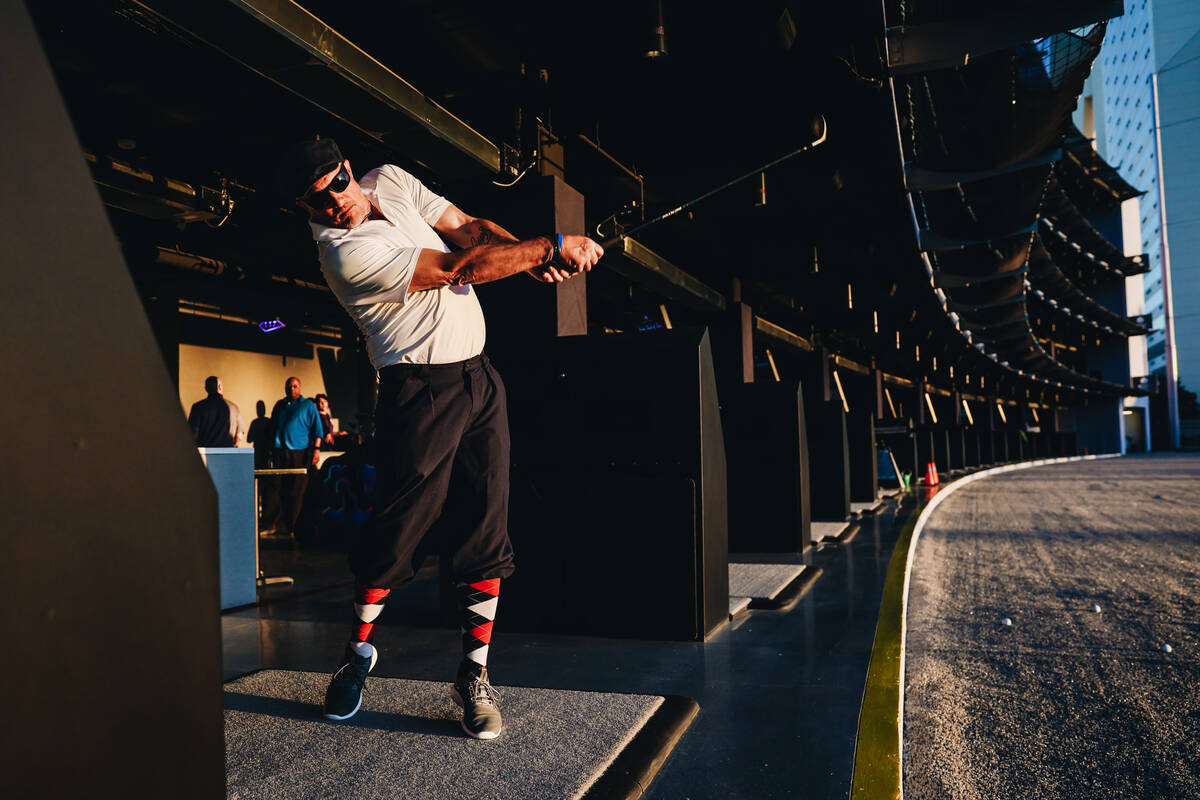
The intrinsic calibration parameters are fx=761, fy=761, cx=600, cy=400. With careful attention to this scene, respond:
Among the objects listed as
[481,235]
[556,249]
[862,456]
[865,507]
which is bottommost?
[865,507]

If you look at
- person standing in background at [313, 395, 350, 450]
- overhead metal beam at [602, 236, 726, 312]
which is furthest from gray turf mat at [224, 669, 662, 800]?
person standing in background at [313, 395, 350, 450]

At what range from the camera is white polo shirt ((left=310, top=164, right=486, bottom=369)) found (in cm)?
204

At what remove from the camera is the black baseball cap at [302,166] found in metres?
2.05

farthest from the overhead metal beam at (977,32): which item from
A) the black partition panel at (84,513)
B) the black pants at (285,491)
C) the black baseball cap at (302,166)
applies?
the black pants at (285,491)

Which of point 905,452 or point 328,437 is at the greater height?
point 328,437

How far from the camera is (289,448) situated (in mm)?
8570

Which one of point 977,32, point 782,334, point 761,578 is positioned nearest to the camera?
point 761,578

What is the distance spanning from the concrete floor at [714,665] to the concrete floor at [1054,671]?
0.78 feet

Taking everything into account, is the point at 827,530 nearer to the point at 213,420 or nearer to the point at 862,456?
the point at 862,456

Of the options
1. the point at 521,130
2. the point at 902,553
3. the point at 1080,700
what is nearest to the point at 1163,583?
the point at 902,553

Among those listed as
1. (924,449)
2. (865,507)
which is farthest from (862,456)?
(924,449)

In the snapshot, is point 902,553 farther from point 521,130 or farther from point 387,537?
point 387,537

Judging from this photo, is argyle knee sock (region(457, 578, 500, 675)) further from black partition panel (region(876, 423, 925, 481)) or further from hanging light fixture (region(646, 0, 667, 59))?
black partition panel (region(876, 423, 925, 481))

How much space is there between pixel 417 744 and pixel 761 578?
10.4 feet
